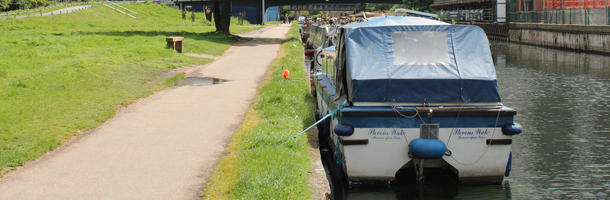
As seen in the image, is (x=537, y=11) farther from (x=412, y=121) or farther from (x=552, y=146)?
(x=412, y=121)

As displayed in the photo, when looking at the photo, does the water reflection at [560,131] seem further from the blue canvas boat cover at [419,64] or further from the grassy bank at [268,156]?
the grassy bank at [268,156]

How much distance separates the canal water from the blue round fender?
85 cm

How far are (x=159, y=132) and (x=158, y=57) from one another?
14195 millimetres

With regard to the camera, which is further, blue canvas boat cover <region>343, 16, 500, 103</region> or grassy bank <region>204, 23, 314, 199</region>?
blue canvas boat cover <region>343, 16, 500, 103</region>

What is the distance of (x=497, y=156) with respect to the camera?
33.0 feet

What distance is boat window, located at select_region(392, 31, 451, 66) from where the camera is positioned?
10.4 metres

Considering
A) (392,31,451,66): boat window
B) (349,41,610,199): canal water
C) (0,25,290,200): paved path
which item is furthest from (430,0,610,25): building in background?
(392,31,451,66): boat window

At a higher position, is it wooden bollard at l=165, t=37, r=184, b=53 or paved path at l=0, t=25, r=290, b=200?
wooden bollard at l=165, t=37, r=184, b=53

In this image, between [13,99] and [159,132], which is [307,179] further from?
[13,99]

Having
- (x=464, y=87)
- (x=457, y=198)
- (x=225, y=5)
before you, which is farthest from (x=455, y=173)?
(x=225, y=5)

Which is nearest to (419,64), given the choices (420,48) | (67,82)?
(420,48)

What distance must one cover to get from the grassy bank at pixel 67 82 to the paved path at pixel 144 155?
44 centimetres

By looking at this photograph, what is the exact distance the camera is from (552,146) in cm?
1328

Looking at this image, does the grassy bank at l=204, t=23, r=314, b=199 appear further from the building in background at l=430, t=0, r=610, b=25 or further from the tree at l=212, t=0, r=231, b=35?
the building in background at l=430, t=0, r=610, b=25
